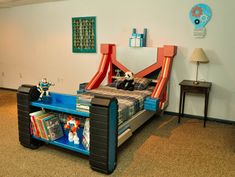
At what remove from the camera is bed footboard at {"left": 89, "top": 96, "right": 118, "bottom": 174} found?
6.85 ft

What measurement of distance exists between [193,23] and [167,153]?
7.62 ft

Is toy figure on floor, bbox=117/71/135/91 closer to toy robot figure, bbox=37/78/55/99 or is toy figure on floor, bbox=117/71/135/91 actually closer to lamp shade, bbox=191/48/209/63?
lamp shade, bbox=191/48/209/63

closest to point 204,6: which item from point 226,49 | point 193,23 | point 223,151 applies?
point 193,23

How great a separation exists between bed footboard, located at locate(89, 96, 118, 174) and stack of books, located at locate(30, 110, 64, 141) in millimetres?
610

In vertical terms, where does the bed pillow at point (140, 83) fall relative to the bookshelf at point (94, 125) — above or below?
above

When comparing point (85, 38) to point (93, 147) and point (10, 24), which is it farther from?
point (93, 147)

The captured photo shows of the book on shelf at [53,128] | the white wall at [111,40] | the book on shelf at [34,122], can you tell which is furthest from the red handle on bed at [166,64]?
the book on shelf at [34,122]

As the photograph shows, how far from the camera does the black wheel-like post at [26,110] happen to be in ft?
8.60

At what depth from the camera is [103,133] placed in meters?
2.12

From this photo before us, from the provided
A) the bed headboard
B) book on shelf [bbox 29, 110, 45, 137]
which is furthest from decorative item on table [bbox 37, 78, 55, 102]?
the bed headboard

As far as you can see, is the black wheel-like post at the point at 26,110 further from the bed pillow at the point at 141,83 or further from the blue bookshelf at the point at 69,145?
the bed pillow at the point at 141,83

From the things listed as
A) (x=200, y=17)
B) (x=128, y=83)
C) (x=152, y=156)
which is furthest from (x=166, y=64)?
(x=152, y=156)

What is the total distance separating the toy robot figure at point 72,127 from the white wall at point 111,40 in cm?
222

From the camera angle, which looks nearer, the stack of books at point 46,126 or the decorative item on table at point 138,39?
the stack of books at point 46,126
